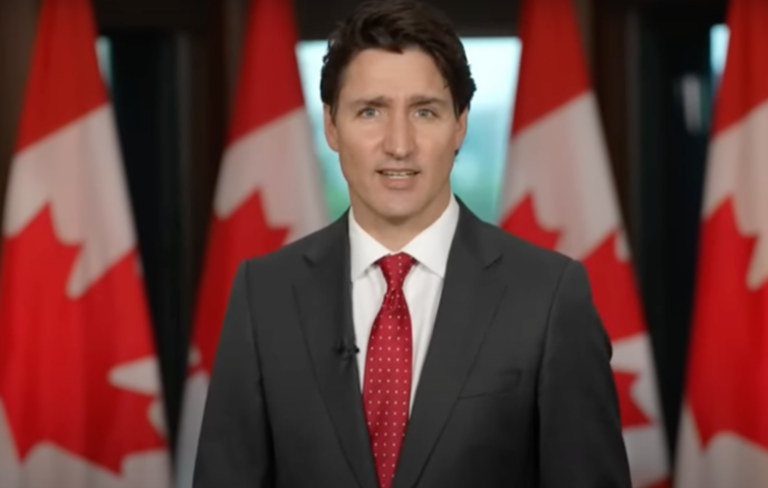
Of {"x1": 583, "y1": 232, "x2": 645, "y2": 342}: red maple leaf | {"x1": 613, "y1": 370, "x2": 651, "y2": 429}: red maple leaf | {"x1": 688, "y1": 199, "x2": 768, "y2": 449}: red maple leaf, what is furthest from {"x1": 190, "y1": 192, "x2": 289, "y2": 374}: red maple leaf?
{"x1": 688, "y1": 199, "x2": 768, "y2": 449}: red maple leaf

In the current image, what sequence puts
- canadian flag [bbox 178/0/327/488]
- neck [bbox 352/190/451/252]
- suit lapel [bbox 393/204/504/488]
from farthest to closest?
canadian flag [bbox 178/0/327/488] → neck [bbox 352/190/451/252] → suit lapel [bbox 393/204/504/488]

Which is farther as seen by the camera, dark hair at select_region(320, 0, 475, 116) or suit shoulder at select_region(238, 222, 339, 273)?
suit shoulder at select_region(238, 222, 339, 273)

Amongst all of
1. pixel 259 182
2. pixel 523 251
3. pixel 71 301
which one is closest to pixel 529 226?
pixel 259 182

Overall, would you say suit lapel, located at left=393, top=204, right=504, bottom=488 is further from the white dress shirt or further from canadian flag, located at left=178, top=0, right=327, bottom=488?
canadian flag, located at left=178, top=0, right=327, bottom=488

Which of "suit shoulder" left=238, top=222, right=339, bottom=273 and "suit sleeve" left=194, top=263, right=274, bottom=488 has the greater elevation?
"suit shoulder" left=238, top=222, right=339, bottom=273

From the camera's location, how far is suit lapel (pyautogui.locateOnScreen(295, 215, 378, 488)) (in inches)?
57.4

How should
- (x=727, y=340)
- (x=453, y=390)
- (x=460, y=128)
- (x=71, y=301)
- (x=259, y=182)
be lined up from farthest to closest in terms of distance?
(x=259, y=182) < (x=71, y=301) < (x=727, y=340) < (x=460, y=128) < (x=453, y=390)

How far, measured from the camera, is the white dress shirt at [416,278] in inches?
61.0

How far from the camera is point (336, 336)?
152cm

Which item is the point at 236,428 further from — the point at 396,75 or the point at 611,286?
the point at 611,286

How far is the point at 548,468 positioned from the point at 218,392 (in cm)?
42

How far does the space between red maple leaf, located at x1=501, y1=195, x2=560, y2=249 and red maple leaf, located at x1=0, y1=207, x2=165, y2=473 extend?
1127 millimetres

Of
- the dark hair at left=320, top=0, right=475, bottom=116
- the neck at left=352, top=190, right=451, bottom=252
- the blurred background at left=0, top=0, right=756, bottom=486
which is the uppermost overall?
the blurred background at left=0, top=0, right=756, bottom=486

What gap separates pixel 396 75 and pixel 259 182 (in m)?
2.10
